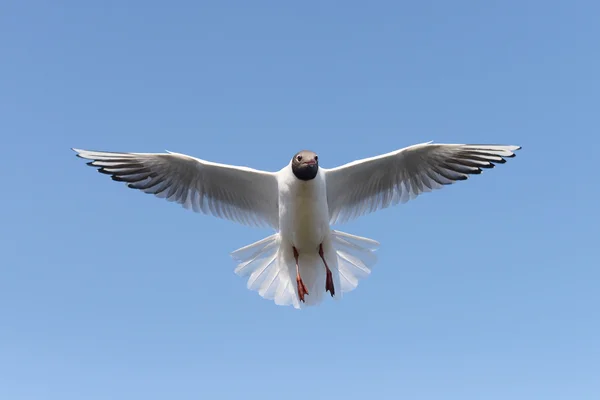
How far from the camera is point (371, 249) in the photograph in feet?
37.0

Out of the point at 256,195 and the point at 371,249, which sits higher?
the point at 256,195

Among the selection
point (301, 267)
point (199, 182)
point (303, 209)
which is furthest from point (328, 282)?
point (199, 182)

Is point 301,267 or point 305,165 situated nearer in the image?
point 305,165

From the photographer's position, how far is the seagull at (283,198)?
36.0ft

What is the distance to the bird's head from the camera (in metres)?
10.2

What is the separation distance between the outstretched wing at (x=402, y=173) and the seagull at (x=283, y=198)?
1 cm

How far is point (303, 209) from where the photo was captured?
1048 cm

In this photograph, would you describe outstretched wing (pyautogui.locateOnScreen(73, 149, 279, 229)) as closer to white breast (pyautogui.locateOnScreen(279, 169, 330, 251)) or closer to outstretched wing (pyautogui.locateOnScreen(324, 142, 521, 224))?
white breast (pyautogui.locateOnScreen(279, 169, 330, 251))

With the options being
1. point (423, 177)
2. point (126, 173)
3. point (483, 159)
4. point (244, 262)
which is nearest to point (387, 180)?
point (423, 177)

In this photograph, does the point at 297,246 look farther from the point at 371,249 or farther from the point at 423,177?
the point at 423,177

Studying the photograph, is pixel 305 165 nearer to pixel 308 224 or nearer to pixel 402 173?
pixel 308 224

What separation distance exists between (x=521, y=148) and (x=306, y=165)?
271 centimetres

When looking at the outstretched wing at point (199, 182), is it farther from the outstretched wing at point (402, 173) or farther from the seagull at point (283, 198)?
the outstretched wing at point (402, 173)

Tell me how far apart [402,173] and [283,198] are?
164cm
